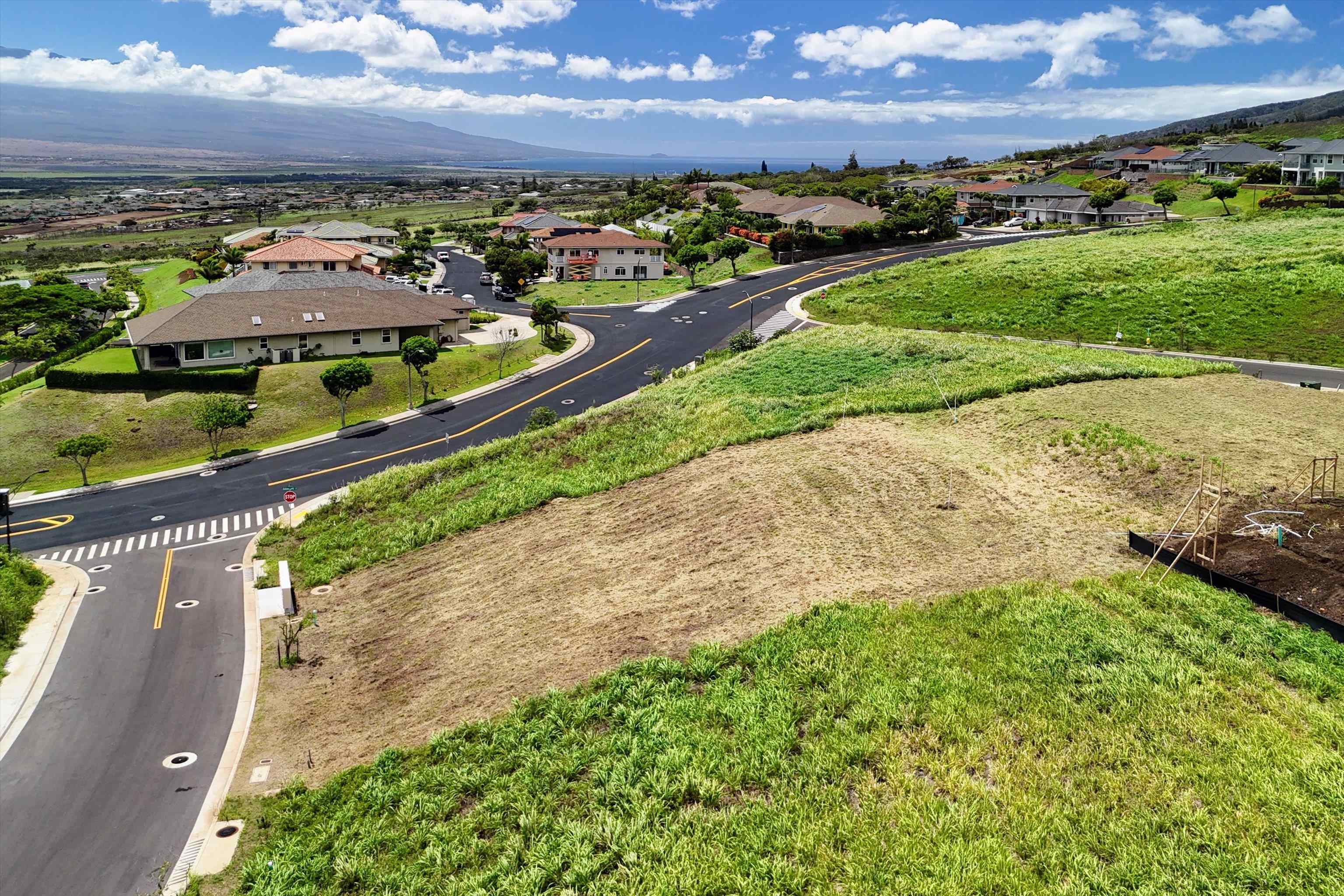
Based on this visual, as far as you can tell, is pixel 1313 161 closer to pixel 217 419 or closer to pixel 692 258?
pixel 692 258

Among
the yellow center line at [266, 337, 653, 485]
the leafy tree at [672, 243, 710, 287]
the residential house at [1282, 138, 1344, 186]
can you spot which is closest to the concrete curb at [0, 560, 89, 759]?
the yellow center line at [266, 337, 653, 485]

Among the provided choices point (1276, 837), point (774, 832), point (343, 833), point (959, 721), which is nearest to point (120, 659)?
point (343, 833)

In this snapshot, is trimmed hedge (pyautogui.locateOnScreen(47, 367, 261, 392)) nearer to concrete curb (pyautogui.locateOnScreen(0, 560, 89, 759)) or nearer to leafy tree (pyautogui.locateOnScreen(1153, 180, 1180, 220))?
concrete curb (pyautogui.locateOnScreen(0, 560, 89, 759))

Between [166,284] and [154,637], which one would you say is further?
[166,284]

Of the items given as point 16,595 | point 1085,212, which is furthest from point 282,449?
point 1085,212

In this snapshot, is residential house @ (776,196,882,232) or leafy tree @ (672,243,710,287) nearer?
leafy tree @ (672,243,710,287)

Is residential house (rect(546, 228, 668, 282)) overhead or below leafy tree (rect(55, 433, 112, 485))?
overhead
